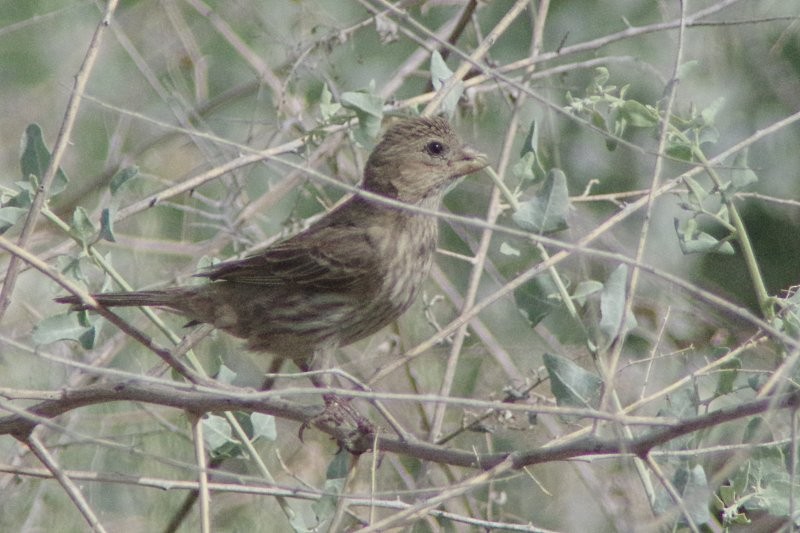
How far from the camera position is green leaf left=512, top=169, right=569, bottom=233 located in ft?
10.7

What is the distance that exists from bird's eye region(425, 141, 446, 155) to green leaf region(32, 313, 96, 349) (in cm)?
198

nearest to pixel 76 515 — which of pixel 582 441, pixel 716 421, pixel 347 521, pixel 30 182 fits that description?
pixel 347 521

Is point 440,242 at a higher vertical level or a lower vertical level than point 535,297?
lower

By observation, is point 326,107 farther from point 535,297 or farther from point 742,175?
point 742,175

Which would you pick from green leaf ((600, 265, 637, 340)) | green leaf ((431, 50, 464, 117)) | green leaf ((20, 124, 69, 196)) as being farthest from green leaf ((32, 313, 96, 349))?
A: green leaf ((600, 265, 637, 340))

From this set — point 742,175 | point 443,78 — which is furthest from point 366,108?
point 742,175

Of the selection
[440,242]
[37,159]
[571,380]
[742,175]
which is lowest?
[440,242]

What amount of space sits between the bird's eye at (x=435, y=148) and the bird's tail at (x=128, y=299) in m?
1.28

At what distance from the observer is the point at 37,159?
3.48 m

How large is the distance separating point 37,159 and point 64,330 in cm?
51

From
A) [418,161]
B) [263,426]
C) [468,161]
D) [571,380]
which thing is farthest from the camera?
[418,161]

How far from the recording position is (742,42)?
612 cm

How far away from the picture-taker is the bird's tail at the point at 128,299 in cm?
374

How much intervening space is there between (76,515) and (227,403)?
2620mm
